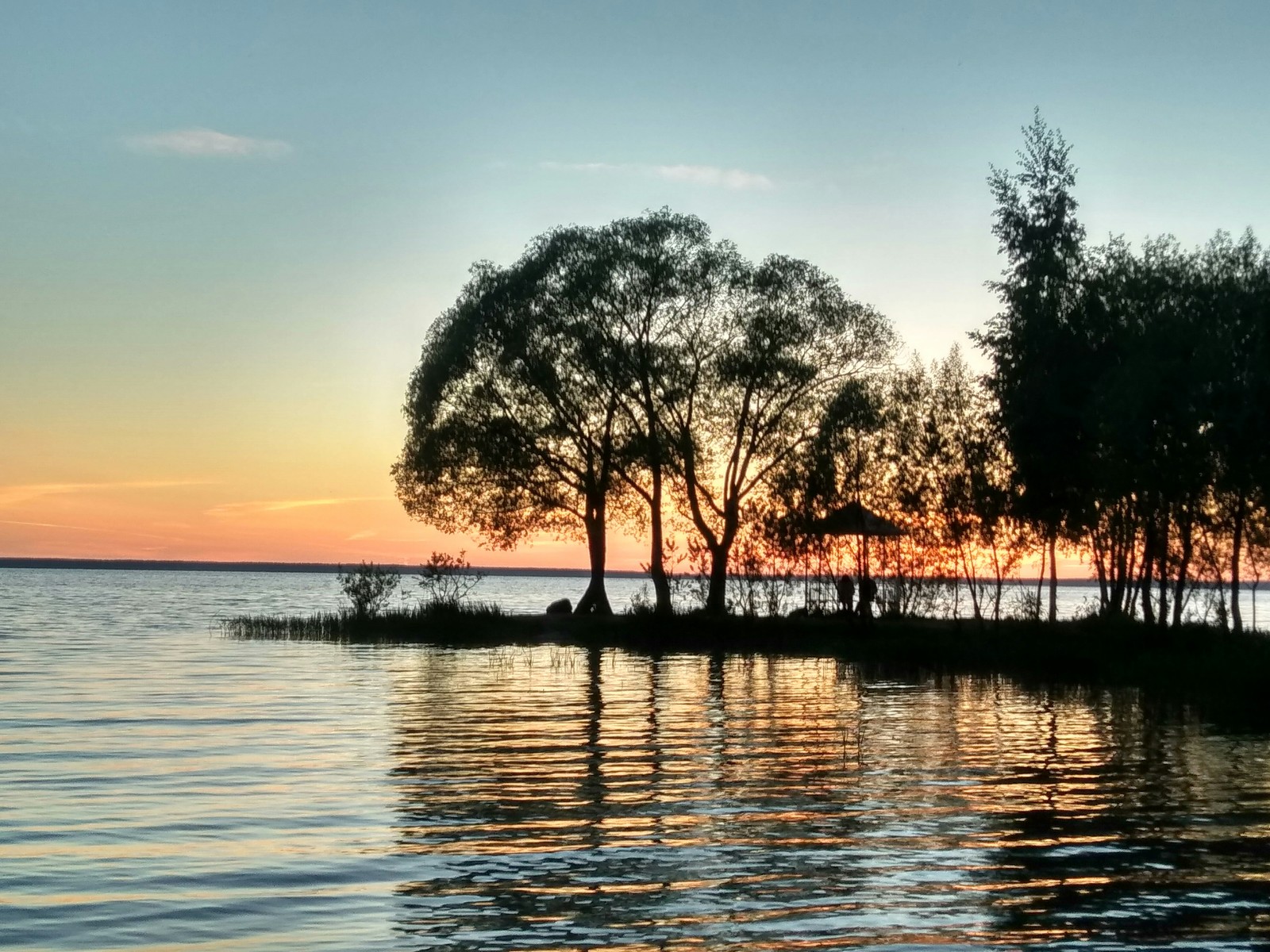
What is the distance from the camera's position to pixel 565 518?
58.1m

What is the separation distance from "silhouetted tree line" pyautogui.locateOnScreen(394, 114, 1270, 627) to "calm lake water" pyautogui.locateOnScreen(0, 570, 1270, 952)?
10.8 metres

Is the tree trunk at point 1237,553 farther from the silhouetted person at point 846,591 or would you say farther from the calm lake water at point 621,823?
the silhouetted person at point 846,591

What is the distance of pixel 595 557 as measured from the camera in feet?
186

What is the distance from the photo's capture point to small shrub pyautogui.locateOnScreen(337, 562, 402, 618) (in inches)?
2121

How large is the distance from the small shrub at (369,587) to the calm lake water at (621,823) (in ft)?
80.5

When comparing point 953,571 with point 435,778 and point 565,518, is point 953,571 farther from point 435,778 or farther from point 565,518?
point 435,778

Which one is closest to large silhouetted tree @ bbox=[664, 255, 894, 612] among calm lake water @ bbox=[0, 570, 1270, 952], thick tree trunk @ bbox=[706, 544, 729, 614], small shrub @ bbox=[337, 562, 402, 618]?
thick tree trunk @ bbox=[706, 544, 729, 614]

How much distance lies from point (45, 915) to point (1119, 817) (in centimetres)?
1041

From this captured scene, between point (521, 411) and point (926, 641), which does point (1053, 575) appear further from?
point (521, 411)

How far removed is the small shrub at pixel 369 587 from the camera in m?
53.9

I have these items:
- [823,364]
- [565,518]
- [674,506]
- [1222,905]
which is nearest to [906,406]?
[823,364]

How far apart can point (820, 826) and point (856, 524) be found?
32857 mm

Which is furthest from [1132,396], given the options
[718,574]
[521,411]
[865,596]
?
[521,411]

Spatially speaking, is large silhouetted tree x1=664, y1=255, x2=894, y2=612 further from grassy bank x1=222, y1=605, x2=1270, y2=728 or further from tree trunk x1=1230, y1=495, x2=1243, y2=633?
tree trunk x1=1230, y1=495, x2=1243, y2=633
